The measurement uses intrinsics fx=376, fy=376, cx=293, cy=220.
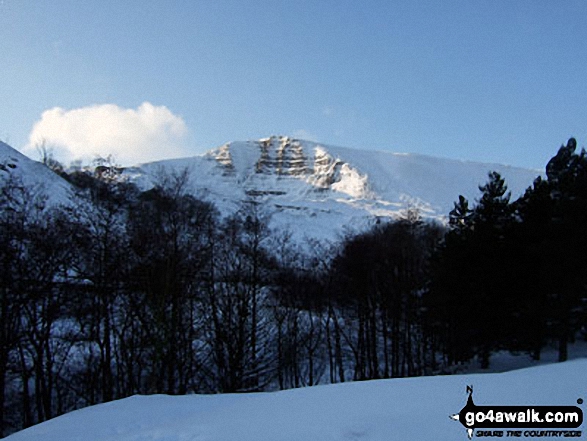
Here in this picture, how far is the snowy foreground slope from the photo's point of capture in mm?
3984

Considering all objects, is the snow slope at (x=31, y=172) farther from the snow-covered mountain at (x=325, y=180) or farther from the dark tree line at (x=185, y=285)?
the snow-covered mountain at (x=325, y=180)

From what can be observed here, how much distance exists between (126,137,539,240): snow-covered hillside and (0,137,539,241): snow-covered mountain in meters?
0.23

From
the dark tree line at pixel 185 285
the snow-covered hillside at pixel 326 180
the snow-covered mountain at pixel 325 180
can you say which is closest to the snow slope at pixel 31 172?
the dark tree line at pixel 185 285

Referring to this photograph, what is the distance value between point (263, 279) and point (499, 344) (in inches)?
413

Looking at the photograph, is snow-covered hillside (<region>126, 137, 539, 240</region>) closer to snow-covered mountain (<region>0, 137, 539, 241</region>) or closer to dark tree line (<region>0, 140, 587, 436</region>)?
snow-covered mountain (<region>0, 137, 539, 241</region>)

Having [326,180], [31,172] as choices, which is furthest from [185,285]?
[326,180]

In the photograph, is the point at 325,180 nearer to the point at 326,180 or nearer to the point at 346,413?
the point at 326,180

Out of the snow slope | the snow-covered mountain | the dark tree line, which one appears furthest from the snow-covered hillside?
the dark tree line

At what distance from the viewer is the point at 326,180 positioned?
441ft

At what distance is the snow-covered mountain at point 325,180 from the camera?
7906 cm

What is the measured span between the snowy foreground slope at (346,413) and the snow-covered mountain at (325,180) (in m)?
51.8

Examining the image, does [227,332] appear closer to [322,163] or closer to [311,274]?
[311,274]

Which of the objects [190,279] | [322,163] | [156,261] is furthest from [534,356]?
[322,163]

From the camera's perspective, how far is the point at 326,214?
8306 cm
